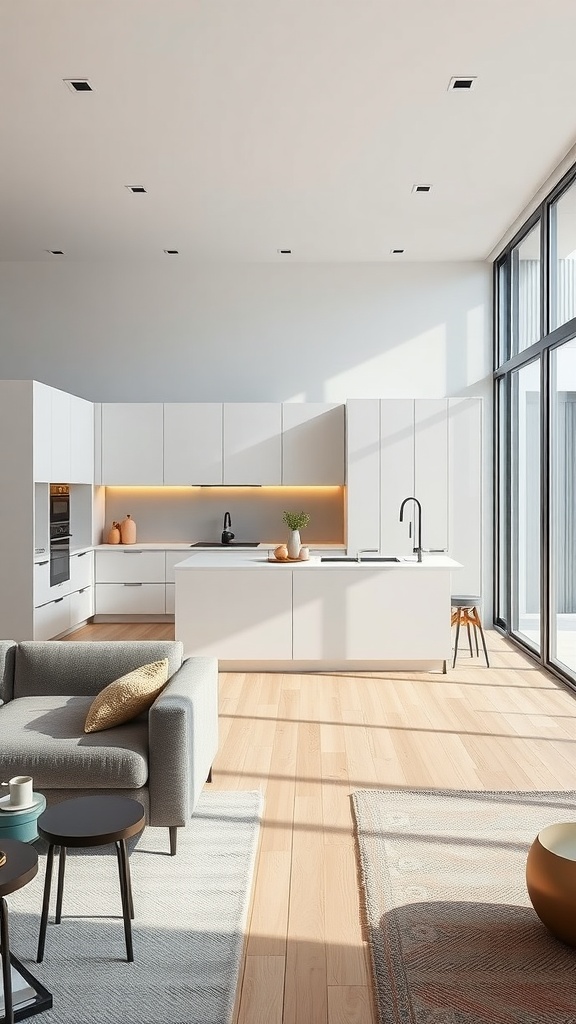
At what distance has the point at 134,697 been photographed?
324cm

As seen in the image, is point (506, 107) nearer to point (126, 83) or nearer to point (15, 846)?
point (126, 83)

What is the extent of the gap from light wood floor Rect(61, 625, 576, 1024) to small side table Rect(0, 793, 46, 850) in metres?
0.73

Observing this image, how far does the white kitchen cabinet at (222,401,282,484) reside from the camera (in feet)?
25.8

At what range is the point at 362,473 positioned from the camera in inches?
301

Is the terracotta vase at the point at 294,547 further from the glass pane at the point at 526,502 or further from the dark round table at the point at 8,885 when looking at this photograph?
the dark round table at the point at 8,885

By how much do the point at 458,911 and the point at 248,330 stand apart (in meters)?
6.49

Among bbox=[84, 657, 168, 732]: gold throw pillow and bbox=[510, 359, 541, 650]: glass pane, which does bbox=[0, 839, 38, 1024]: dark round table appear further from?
bbox=[510, 359, 541, 650]: glass pane

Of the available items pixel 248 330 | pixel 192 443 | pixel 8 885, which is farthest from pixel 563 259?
pixel 8 885

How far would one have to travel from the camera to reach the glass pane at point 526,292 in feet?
22.2

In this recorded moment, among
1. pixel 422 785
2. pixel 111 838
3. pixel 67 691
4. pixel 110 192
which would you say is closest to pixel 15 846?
pixel 111 838

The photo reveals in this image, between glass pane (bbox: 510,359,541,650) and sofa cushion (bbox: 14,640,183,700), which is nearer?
sofa cushion (bbox: 14,640,183,700)

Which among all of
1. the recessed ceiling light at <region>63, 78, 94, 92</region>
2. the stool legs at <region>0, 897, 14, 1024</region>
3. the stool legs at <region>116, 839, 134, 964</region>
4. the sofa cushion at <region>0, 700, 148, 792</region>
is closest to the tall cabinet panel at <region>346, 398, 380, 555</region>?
the recessed ceiling light at <region>63, 78, 94, 92</region>

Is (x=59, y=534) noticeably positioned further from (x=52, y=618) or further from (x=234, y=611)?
(x=234, y=611)

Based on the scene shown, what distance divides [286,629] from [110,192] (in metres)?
3.48
